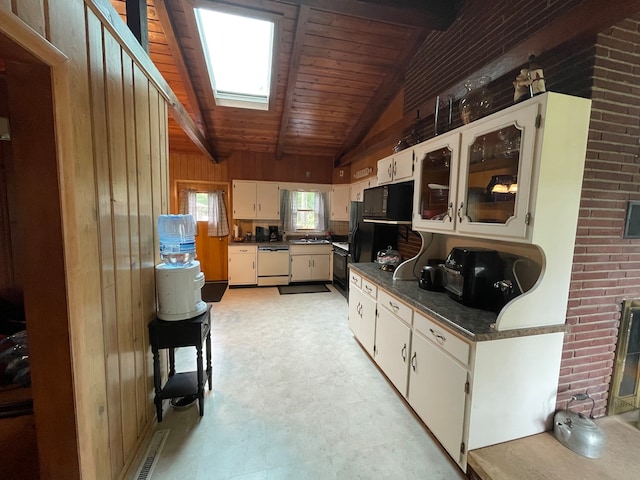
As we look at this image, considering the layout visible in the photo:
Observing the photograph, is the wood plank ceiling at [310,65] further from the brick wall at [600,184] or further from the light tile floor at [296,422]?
the light tile floor at [296,422]

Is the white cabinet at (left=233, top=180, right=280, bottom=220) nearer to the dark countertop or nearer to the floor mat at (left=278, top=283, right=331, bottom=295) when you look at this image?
the floor mat at (left=278, top=283, right=331, bottom=295)

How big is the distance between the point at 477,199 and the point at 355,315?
1806 millimetres

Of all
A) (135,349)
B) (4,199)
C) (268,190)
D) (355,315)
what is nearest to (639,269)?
(355,315)

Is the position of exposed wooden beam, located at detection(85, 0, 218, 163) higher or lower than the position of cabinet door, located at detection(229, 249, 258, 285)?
higher

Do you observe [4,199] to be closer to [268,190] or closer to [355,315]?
[355,315]

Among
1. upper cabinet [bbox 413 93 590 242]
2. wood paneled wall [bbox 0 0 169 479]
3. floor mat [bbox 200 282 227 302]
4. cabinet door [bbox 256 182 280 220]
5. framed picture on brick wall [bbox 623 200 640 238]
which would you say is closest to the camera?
wood paneled wall [bbox 0 0 169 479]

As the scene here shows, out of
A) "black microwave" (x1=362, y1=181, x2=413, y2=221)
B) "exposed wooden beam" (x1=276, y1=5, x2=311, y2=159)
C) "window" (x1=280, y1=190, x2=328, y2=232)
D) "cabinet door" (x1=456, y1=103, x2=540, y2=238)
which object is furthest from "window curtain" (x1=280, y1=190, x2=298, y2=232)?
"cabinet door" (x1=456, y1=103, x2=540, y2=238)

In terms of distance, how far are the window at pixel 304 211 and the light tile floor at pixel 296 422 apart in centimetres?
314

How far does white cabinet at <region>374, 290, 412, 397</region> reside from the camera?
2062 millimetres

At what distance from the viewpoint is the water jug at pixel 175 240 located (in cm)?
208

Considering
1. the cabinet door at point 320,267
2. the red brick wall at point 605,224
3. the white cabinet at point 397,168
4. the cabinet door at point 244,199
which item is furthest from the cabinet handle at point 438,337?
the cabinet door at point 244,199

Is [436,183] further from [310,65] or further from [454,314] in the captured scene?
[310,65]

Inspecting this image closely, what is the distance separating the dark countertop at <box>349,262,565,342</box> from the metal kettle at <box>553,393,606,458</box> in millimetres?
580

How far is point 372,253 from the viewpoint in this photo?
3.73 meters
